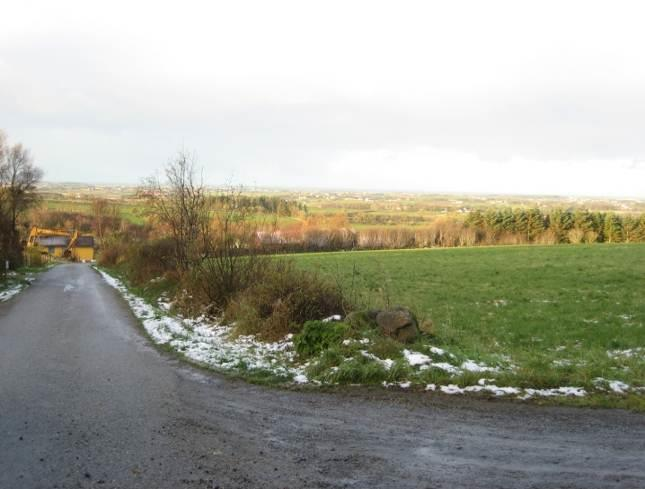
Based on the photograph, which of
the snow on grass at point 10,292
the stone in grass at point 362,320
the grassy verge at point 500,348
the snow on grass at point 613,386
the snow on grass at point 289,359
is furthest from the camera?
the snow on grass at point 10,292

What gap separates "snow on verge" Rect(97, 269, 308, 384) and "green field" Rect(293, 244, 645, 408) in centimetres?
299

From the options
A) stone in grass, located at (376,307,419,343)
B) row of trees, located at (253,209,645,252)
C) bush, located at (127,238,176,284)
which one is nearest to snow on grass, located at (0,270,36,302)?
bush, located at (127,238,176,284)

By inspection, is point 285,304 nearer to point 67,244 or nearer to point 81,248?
point 81,248

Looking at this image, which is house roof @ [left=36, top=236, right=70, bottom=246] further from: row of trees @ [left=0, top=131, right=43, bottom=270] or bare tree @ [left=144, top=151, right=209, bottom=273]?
bare tree @ [left=144, top=151, right=209, bottom=273]

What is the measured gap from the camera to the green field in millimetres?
8922

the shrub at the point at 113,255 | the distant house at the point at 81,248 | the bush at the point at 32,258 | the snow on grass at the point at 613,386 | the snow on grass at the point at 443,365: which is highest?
the snow on grass at the point at 613,386

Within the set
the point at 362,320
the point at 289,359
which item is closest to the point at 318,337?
the point at 289,359

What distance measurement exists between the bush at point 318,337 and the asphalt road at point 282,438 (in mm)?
1785

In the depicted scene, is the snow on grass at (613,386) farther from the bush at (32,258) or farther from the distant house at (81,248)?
the distant house at (81,248)

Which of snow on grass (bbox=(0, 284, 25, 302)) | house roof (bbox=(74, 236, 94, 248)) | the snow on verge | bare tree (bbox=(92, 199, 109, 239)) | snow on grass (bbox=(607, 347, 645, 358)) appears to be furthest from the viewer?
bare tree (bbox=(92, 199, 109, 239))

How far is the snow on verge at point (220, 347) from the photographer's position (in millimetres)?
9766

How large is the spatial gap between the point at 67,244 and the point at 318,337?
320ft

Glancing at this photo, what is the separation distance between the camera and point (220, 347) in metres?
11.7

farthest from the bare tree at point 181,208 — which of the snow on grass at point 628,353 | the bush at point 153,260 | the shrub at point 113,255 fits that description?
the shrub at point 113,255
